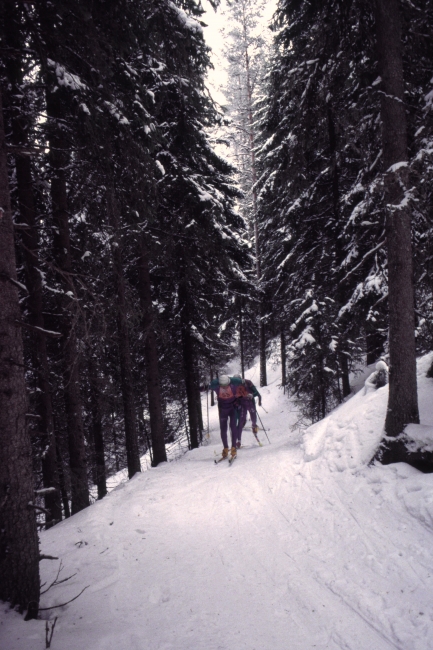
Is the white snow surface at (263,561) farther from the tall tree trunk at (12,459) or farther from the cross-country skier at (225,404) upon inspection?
the cross-country skier at (225,404)

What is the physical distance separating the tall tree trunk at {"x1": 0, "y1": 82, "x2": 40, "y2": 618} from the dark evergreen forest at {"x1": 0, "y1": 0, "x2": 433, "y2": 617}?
0.02 m

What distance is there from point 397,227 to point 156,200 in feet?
17.6

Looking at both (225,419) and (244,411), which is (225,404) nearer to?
(225,419)

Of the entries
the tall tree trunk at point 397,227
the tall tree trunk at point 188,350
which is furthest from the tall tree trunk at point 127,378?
the tall tree trunk at point 397,227

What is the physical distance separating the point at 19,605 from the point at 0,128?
4.85 m

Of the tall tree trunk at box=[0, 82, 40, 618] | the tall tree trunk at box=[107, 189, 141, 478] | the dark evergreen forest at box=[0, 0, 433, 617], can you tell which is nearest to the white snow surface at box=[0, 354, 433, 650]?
the tall tree trunk at box=[0, 82, 40, 618]

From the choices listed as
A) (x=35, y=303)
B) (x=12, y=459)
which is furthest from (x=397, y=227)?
(x=35, y=303)

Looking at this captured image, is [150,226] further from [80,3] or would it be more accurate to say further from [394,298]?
[394,298]

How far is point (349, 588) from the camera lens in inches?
146

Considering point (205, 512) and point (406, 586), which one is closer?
point (406, 586)

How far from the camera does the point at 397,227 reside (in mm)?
5473

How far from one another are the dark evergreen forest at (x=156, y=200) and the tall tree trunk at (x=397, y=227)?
0.08 ft

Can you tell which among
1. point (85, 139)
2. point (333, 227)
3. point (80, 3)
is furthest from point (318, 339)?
point (80, 3)

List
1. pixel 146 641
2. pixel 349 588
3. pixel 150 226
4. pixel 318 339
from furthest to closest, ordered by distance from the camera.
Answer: pixel 318 339 → pixel 150 226 → pixel 349 588 → pixel 146 641
